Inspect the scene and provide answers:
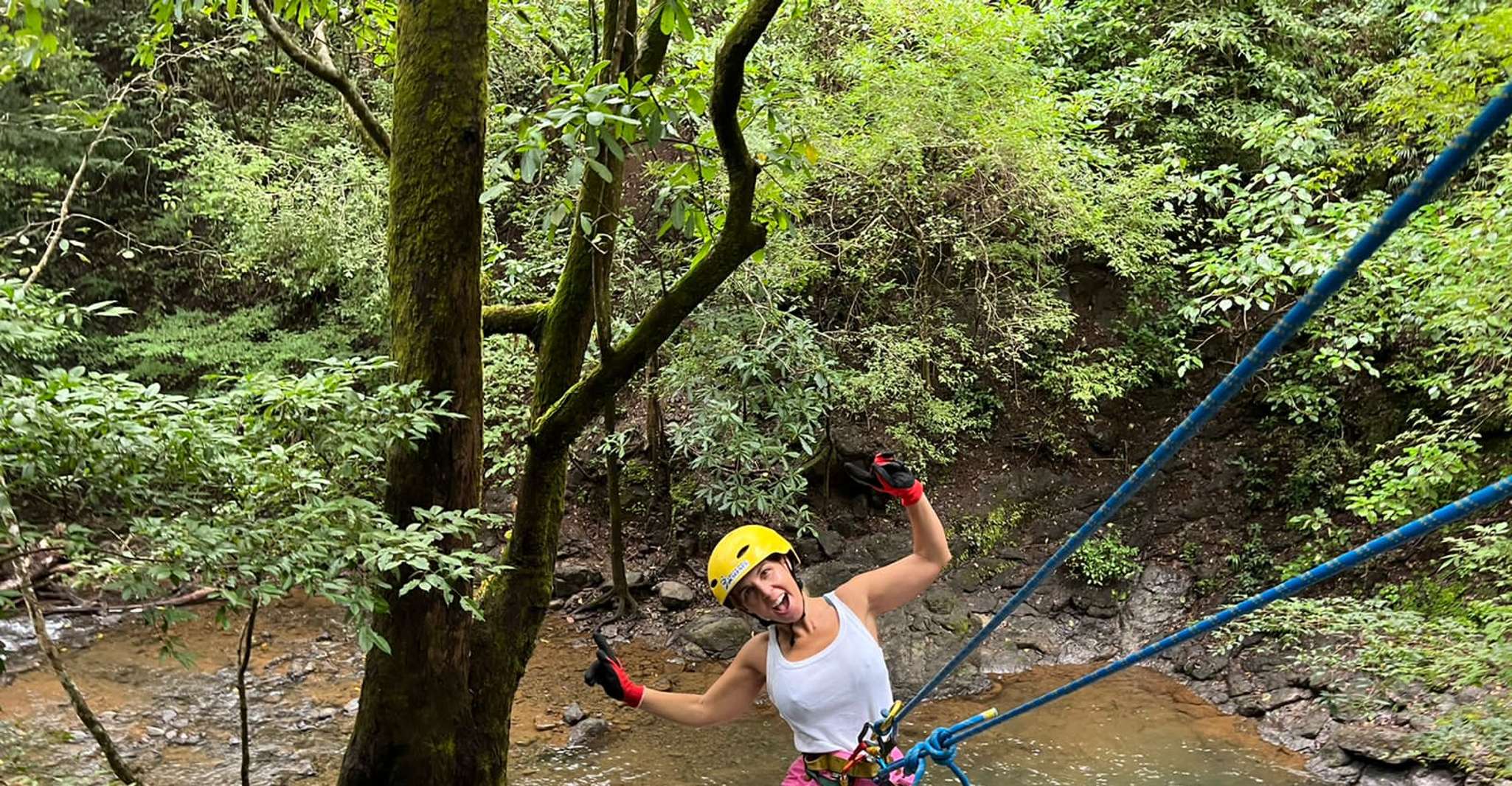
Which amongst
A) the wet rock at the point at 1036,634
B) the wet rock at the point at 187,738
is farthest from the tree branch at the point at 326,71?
the wet rock at the point at 1036,634

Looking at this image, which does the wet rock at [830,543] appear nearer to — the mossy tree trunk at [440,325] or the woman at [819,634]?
the mossy tree trunk at [440,325]

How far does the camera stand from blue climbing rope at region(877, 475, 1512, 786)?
41.8 inches

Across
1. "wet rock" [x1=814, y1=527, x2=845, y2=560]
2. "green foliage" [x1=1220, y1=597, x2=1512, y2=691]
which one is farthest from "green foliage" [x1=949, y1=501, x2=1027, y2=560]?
"green foliage" [x1=1220, y1=597, x2=1512, y2=691]

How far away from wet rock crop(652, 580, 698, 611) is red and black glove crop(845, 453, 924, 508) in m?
5.50

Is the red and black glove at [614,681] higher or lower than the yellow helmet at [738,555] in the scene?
lower

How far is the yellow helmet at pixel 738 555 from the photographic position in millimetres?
2107

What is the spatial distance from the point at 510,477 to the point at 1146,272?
5.41m

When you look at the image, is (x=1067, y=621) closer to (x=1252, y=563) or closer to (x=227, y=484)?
(x=1252, y=563)

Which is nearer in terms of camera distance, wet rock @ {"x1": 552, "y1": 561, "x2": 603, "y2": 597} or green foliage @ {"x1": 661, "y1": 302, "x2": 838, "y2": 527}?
green foliage @ {"x1": 661, "y1": 302, "x2": 838, "y2": 527}

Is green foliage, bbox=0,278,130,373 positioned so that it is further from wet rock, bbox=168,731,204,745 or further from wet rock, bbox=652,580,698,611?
wet rock, bbox=652,580,698,611

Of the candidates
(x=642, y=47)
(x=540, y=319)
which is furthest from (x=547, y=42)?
(x=540, y=319)

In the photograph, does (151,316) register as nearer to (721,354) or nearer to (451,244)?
(721,354)

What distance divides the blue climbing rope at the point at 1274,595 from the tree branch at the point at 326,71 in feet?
9.28

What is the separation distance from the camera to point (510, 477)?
6840mm
